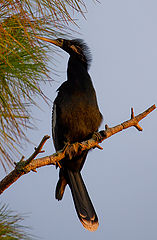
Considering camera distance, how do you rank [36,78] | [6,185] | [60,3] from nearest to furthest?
1. [6,185]
2. [60,3]
3. [36,78]

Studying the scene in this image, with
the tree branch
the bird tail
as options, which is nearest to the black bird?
the bird tail

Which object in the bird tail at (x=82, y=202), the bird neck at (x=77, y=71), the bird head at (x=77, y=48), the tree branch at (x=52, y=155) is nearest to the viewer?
the tree branch at (x=52, y=155)

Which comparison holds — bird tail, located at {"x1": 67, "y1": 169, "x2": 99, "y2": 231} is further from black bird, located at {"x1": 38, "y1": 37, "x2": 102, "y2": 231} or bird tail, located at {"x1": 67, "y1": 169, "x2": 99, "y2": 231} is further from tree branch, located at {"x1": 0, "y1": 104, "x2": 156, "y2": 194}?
tree branch, located at {"x1": 0, "y1": 104, "x2": 156, "y2": 194}

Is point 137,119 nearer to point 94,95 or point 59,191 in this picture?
point 94,95

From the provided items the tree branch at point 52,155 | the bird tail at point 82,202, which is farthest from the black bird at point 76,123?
the tree branch at point 52,155

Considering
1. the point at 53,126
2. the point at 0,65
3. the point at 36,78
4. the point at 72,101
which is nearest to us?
the point at 0,65

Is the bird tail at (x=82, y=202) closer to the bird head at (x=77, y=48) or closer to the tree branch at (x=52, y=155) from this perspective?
the tree branch at (x=52, y=155)

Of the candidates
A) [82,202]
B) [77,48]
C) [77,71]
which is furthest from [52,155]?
[77,48]

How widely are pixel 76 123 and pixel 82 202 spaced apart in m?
0.49

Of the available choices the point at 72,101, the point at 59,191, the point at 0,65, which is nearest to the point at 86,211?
the point at 59,191

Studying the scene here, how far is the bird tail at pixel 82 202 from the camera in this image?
7.06ft

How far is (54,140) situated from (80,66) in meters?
0.52

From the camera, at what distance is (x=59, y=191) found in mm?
2299

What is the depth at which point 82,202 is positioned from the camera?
7.30 ft
